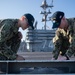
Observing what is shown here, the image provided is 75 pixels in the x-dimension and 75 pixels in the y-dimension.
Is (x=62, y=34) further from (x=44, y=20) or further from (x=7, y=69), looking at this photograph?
(x=44, y=20)

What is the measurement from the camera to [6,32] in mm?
4973

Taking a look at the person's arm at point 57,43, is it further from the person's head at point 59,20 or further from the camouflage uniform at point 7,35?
the camouflage uniform at point 7,35

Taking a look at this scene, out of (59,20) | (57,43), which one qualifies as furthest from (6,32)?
(57,43)

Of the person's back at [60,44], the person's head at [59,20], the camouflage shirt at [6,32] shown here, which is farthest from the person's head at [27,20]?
the person's back at [60,44]

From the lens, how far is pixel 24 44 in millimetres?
60812

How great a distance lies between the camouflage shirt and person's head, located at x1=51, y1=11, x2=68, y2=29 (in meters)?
0.85

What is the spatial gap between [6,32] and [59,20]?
43.2 inches

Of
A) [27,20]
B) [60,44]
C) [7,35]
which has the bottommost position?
[60,44]

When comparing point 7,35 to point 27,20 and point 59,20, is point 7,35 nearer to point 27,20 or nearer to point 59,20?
point 27,20

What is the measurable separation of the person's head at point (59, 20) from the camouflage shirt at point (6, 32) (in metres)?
0.85

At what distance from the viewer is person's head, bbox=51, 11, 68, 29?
4867 mm

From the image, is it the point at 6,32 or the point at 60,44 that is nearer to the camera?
the point at 6,32

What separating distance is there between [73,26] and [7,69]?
1.92 metres

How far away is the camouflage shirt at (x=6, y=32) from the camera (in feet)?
15.8
